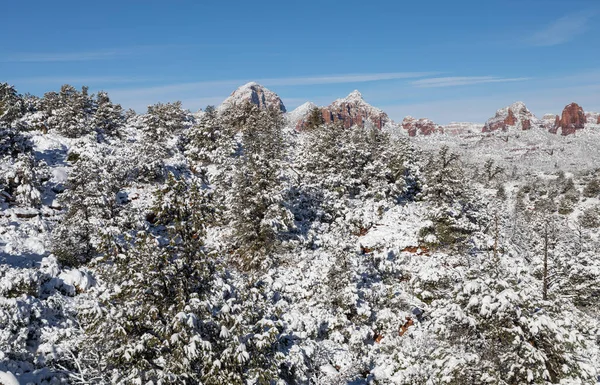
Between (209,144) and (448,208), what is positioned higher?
(209,144)

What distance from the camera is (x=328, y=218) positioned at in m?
30.8

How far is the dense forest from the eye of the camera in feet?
29.2

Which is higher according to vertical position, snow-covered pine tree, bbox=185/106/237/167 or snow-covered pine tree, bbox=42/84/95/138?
snow-covered pine tree, bbox=42/84/95/138

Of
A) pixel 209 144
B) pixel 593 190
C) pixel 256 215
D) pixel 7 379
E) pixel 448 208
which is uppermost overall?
pixel 209 144

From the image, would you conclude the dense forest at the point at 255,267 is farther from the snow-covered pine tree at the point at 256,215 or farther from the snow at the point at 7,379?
the snow at the point at 7,379

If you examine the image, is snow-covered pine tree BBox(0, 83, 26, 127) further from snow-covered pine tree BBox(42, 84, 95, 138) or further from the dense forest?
snow-covered pine tree BBox(42, 84, 95, 138)

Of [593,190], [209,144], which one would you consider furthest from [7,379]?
[593,190]

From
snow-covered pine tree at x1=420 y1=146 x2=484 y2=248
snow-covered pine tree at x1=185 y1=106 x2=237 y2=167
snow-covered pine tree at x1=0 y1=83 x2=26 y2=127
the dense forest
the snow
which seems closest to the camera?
the snow

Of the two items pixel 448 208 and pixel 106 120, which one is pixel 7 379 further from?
pixel 106 120

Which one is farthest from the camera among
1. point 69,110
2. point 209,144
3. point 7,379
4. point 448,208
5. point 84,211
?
point 209,144

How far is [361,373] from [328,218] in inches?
607

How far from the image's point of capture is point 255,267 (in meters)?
24.0

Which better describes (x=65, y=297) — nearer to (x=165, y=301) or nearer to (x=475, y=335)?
(x=165, y=301)

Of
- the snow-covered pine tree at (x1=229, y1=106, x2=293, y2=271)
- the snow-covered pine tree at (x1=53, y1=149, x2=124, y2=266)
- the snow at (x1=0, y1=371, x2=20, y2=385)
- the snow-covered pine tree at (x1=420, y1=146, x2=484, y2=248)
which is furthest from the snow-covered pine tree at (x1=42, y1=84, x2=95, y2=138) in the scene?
the snow-covered pine tree at (x1=420, y1=146, x2=484, y2=248)
